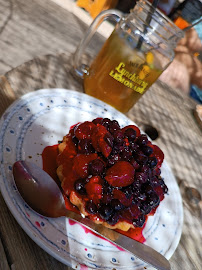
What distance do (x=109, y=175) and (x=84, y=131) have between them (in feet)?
0.42

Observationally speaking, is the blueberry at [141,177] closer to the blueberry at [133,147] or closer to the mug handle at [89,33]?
the blueberry at [133,147]

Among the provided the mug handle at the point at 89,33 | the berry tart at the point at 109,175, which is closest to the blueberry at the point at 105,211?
the berry tart at the point at 109,175

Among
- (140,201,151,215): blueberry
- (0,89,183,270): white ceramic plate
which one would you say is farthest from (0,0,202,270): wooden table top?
(140,201,151,215): blueberry

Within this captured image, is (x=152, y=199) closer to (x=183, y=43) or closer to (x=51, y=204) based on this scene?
(x=51, y=204)

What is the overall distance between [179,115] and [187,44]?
6.30 feet

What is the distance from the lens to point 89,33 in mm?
816

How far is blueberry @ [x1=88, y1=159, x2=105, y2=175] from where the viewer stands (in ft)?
1.77

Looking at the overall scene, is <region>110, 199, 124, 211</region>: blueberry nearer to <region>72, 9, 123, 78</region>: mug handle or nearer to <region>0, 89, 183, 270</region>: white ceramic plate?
<region>0, 89, 183, 270</region>: white ceramic plate

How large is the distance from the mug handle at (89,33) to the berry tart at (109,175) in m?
0.31

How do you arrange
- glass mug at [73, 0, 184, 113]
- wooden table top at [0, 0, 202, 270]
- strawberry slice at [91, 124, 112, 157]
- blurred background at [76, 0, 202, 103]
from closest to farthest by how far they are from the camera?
wooden table top at [0, 0, 202, 270]
strawberry slice at [91, 124, 112, 157]
glass mug at [73, 0, 184, 113]
blurred background at [76, 0, 202, 103]

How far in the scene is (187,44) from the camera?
2.70 meters

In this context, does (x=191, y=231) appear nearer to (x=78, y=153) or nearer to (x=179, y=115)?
(x=78, y=153)

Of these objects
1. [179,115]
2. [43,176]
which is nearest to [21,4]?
[179,115]

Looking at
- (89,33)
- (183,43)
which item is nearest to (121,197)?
(89,33)
